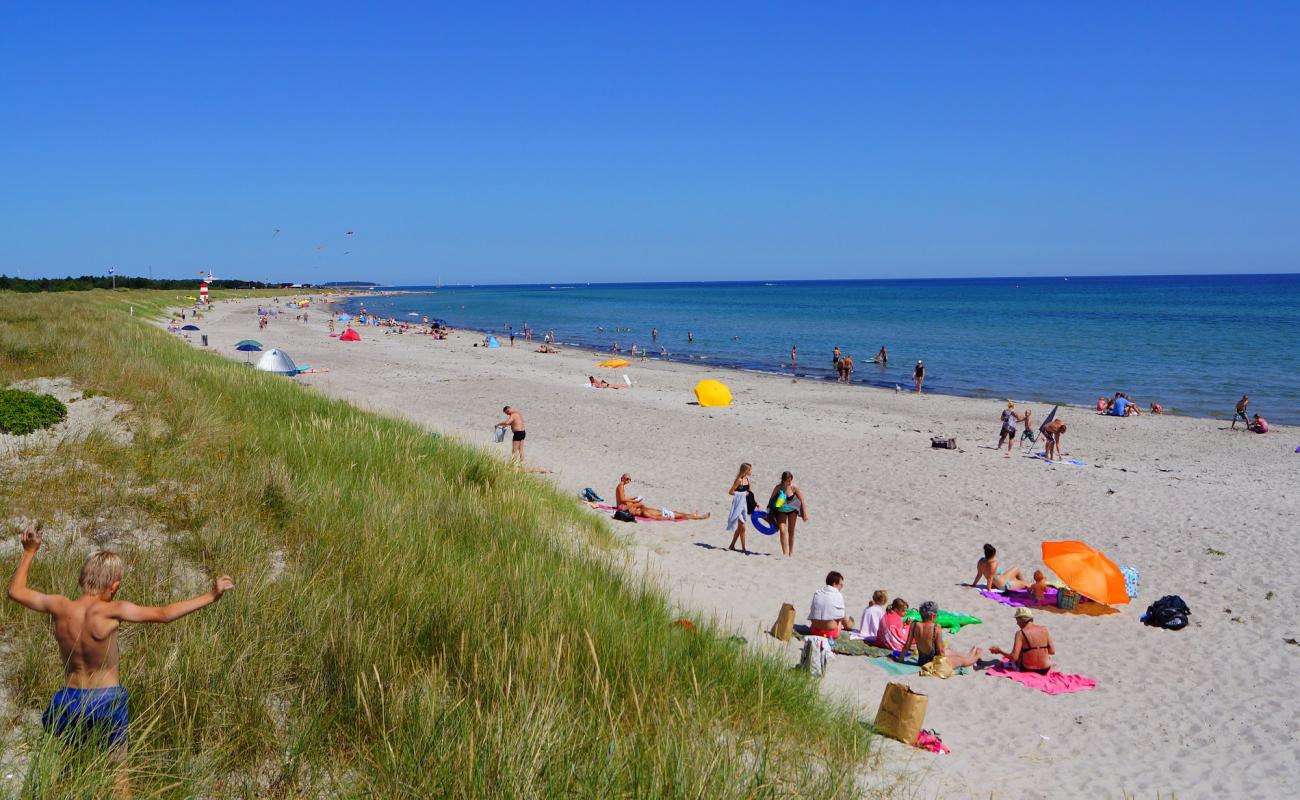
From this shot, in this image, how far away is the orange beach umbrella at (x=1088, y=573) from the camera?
9852 millimetres

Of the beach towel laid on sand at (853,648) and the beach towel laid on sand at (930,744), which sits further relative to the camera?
the beach towel laid on sand at (853,648)

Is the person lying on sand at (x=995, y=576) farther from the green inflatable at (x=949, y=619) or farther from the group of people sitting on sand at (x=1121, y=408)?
the group of people sitting on sand at (x=1121, y=408)

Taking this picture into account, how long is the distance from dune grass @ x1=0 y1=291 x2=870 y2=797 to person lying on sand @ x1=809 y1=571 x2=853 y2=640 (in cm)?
318

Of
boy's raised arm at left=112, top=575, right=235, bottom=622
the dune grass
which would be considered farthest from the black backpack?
boy's raised arm at left=112, top=575, right=235, bottom=622

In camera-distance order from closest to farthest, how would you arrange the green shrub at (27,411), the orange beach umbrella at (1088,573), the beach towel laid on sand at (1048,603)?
the green shrub at (27,411), the orange beach umbrella at (1088,573), the beach towel laid on sand at (1048,603)

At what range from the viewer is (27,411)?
25.9ft

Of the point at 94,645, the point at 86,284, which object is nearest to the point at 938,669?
the point at 94,645

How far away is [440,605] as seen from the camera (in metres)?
4.72

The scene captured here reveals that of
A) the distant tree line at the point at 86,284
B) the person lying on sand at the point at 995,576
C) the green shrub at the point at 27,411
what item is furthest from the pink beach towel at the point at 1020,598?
the distant tree line at the point at 86,284

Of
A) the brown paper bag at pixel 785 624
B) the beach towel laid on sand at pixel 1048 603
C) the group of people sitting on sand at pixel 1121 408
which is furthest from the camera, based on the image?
the group of people sitting on sand at pixel 1121 408

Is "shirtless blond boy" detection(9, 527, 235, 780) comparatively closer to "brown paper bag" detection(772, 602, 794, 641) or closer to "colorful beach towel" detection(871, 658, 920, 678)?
"brown paper bag" detection(772, 602, 794, 641)

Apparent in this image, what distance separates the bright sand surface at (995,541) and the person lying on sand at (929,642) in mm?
329

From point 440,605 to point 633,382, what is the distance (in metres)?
28.2

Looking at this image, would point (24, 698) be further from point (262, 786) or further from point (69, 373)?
point (69, 373)
